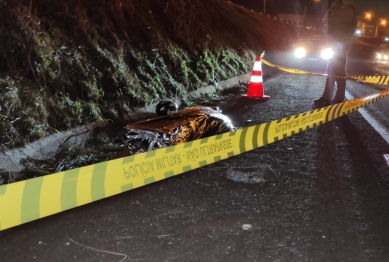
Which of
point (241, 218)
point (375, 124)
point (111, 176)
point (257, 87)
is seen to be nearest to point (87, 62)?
point (111, 176)

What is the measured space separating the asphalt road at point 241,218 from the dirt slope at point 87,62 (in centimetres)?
188

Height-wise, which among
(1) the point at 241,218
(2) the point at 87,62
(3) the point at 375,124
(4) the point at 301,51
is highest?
(2) the point at 87,62

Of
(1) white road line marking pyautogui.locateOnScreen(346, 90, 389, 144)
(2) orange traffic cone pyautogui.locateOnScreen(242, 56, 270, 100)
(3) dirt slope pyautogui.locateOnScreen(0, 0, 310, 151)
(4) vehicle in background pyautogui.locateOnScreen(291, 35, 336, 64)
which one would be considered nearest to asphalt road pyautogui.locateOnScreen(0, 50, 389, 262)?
(1) white road line marking pyautogui.locateOnScreen(346, 90, 389, 144)

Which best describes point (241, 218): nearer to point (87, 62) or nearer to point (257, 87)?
point (87, 62)

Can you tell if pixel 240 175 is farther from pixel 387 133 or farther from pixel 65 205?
pixel 387 133

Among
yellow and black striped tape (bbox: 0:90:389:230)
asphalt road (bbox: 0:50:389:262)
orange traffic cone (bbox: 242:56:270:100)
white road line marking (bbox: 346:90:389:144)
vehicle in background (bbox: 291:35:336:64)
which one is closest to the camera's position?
yellow and black striped tape (bbox: 0:90:389:230)

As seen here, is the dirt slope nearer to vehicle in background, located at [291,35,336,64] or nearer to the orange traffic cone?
the orange traffic cone

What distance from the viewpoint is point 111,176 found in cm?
369

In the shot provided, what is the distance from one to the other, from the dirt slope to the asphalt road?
1.88m

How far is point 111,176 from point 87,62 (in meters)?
4.07

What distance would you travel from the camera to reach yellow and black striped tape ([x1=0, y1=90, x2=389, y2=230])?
10.2 ft

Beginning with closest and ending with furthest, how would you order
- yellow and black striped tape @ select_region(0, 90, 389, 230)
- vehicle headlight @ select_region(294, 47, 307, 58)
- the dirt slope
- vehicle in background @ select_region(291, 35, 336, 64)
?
yellow and black striped tape @ select_region(0, 90, 389, 230) → the dirt slope → vehicle in background @ select_region(291, 35, 336, 64) → vehicle headlight @ select_region(294, 47, 307, 58)

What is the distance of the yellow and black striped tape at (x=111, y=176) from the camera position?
311 cm

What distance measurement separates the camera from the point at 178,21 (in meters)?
11.6
